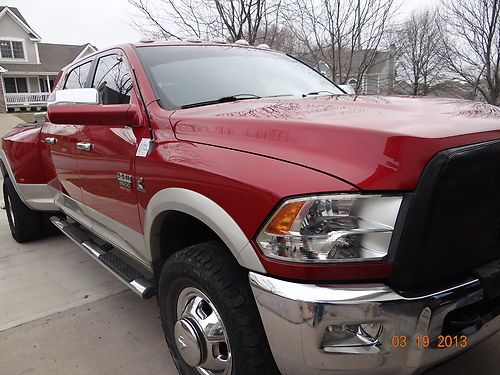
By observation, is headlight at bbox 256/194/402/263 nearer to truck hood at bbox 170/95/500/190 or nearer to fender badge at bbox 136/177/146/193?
truck hood at bbox 170/95/500/190

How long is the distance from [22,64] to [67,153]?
39162 mm

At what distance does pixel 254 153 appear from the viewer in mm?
1771

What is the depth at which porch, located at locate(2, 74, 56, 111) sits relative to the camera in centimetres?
3492

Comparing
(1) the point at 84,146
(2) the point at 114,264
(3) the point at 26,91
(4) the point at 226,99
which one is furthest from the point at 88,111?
(3) the point at 26,91

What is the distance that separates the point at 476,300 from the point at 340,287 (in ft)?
1.79

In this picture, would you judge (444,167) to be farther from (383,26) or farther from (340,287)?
(383,26)

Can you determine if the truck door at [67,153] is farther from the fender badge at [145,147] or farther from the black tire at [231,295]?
the black tire at [231,295]

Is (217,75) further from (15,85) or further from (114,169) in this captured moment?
(15,85)

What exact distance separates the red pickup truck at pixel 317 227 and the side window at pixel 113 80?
31 centimetres

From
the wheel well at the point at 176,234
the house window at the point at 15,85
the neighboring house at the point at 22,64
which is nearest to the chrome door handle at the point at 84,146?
the wheel well at the point at 176,234

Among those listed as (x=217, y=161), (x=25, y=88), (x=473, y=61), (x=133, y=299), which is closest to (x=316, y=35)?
(x=473, y=61)

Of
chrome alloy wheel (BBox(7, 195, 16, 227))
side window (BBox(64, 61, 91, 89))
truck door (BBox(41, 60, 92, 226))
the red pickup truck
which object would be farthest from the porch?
the red pickup truck

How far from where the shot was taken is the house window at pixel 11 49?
3591cm

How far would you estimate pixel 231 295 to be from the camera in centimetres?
181
